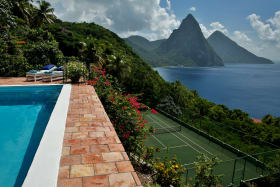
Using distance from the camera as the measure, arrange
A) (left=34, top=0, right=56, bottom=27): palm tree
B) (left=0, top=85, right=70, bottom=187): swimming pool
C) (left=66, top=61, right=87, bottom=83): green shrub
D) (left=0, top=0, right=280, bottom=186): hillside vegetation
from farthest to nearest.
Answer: (left=34, top=0, right=56, bottom=27): palm tree < (left=0, top=0, right=280, bottom=186): hillside vegetation < (left=66, top=61, right=87, bottom=83): green shrub < (left=0, top=85, right=70, bottom=187): swimming pool

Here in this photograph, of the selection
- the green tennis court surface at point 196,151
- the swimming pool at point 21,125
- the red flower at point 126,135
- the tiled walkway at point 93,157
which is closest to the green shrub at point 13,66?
the swimming pool at point 21,125

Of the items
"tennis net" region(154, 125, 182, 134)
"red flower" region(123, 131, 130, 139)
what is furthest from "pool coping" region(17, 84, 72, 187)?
A: "tennis net" region(154, 125, 182, 134)

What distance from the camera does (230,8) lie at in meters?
58.3

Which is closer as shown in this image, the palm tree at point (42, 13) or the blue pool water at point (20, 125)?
the blue pool water at point (20, 125)

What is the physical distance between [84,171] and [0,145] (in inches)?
130

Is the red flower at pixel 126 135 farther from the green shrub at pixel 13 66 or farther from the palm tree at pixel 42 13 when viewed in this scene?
the palm tree at pixel 42 13

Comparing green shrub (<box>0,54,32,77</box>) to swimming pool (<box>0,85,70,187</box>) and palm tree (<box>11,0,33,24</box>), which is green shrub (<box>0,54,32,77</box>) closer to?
swimming pool (<box>0,85,70,187</box>)

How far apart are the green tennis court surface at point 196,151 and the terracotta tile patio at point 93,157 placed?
9773 mm

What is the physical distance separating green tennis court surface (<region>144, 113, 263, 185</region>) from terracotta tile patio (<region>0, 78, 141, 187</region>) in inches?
385

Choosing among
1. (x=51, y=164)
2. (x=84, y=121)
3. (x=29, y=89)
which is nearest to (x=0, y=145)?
(x=84, y=121)

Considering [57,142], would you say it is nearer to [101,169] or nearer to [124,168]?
[101,169]

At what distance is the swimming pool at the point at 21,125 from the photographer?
356 cm

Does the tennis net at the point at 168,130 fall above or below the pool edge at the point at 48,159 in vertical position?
below

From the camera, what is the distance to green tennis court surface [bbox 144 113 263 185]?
45.2 ft
